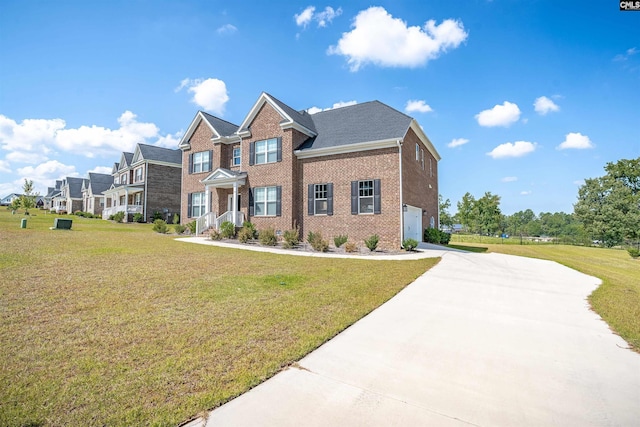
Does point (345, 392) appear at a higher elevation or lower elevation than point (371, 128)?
lower

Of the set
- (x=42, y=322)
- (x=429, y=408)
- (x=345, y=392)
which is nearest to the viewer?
(x=429, y=408)

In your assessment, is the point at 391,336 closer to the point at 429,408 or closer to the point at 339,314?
the point at 339,314

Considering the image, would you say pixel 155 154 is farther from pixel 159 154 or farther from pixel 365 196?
pixel 365 196

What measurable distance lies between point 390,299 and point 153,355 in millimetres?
4490

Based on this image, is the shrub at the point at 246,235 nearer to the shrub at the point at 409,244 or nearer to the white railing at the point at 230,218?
the white railing at the point at 230,218

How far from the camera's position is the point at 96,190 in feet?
154

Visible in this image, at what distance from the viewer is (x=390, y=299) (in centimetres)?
627

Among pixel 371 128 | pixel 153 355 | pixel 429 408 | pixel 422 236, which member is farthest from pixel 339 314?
pixel 422 236

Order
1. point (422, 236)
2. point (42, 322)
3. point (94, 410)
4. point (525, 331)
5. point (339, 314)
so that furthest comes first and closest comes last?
point (422, 236) < point (339, 314) < point (525, 331) < point (42, 322) < point (94, 410)

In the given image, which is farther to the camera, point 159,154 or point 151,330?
point 159,154

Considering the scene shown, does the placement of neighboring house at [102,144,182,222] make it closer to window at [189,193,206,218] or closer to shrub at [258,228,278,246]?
window at [189,193,206,218]

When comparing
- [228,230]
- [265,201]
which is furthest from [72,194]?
[265,201]

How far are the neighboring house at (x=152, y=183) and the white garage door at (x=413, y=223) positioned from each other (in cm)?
2799

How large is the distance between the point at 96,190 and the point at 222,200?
126 ft
